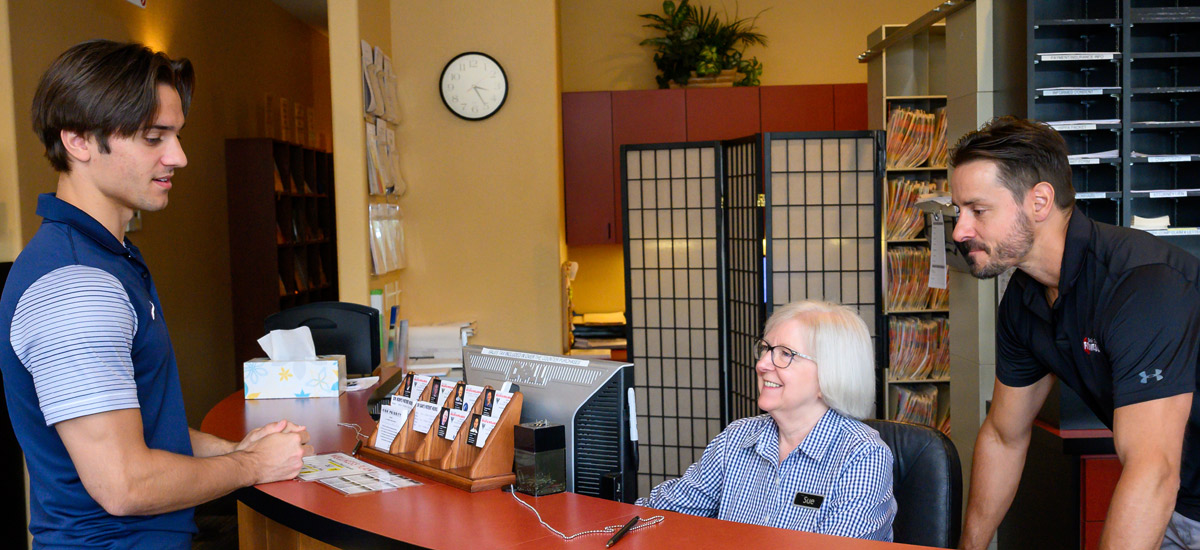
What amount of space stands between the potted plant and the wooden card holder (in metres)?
4.68

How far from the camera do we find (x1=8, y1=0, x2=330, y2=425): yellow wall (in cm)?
530

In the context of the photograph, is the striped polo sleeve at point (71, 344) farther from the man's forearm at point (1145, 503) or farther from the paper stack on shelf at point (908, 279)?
the paper stack on shelf at point (908, 279)

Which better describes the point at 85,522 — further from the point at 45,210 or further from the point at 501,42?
the point at 501,42

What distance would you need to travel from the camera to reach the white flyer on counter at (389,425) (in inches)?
93.1

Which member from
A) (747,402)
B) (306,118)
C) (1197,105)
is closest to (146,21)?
(306,118)

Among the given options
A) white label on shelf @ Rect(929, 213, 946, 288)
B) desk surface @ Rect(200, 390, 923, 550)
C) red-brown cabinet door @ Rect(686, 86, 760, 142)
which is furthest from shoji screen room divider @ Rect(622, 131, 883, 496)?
desk surface @ Rect(200, 390, 923, 550)

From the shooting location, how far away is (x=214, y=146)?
6293mm

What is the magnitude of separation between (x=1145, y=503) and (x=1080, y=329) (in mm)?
404

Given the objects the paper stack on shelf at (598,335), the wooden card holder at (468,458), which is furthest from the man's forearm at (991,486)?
the paper stack on shelf at (598,335)

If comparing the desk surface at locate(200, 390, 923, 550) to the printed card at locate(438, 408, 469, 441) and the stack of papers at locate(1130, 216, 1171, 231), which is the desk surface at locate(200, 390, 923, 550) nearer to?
the printed card at locate(438, 408, 469, 441)

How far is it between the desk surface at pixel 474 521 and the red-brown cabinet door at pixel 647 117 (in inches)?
166

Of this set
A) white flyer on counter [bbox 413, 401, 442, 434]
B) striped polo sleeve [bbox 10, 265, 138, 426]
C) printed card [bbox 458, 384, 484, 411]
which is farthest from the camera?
white flyer on counter [bbox 413, 401, 442, 434]

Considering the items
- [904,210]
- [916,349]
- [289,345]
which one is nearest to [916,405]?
[916,349]

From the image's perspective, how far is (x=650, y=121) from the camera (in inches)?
244
